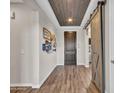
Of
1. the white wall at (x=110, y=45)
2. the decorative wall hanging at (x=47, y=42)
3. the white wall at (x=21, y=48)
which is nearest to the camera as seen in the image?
the white wall at (x=110, y=45)

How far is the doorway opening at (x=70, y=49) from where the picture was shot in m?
10.8

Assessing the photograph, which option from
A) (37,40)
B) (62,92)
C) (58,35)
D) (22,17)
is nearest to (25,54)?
(37,40)

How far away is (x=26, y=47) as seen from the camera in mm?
4996

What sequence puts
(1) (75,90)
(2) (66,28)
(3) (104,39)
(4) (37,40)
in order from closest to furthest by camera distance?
(3) (104,39) < (1) (75,90) < (4) (37,40) < (2) (66,28)

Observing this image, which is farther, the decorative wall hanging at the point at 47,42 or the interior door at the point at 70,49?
the interior door at the point at 70,49

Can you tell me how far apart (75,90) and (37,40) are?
180 cm

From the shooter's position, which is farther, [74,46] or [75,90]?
[74,46]

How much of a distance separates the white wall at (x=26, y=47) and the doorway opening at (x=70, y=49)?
5.91 metres

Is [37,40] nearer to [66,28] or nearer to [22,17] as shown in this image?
[22,17]

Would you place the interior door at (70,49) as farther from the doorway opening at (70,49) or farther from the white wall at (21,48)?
the white wall at (21,48)

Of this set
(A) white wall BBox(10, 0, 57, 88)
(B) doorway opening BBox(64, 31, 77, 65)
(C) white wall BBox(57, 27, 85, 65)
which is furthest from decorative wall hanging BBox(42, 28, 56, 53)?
(B) doorway opening BBox(64, 31, 77, 65)

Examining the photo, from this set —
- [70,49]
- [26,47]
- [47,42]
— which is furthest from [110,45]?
[70,49]

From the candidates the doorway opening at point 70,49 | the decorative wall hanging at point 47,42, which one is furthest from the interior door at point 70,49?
the decorative wall hanging at point 47,42
